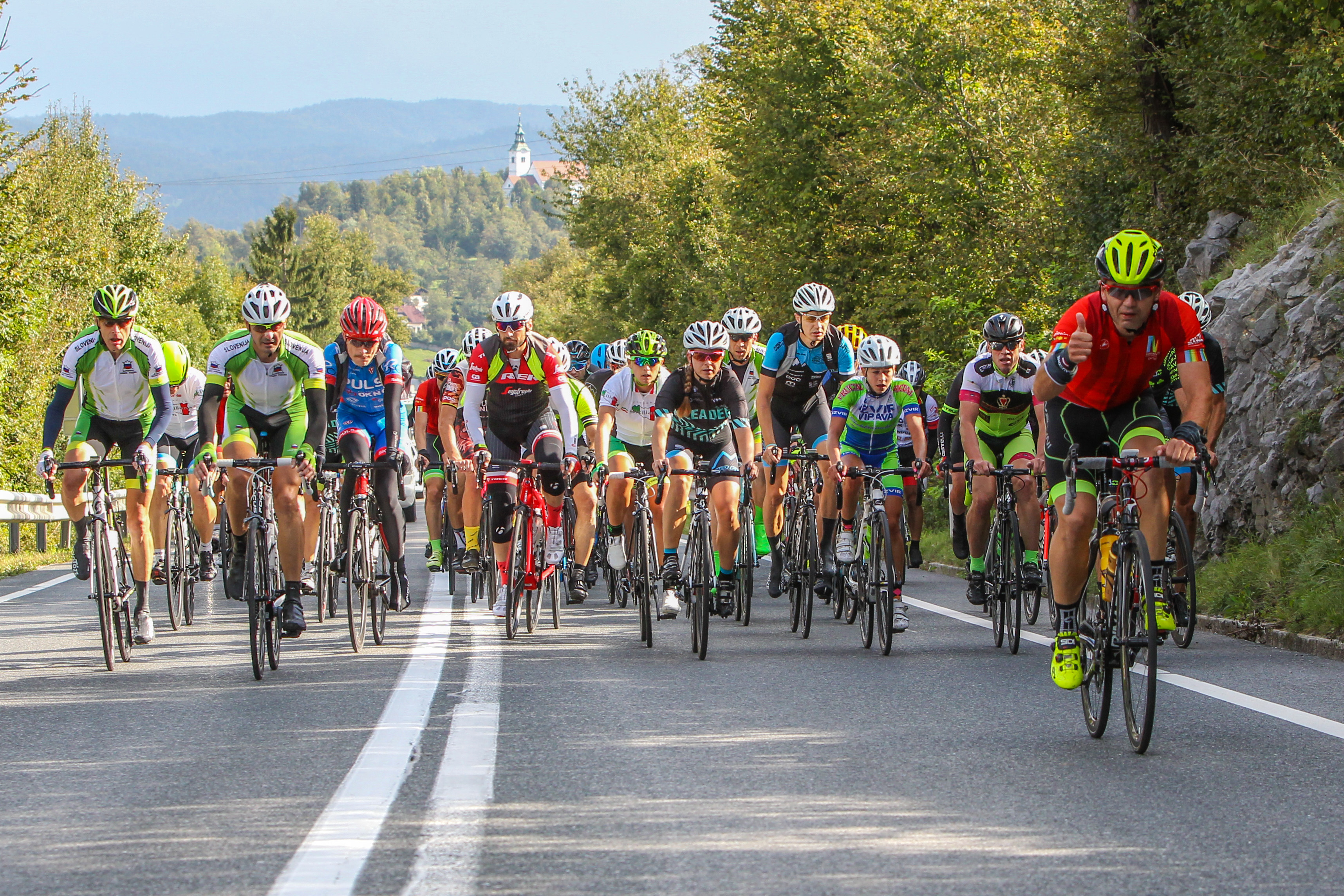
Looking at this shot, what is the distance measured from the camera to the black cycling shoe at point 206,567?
43.4 feet

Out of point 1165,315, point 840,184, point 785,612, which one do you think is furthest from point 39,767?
point 840,184

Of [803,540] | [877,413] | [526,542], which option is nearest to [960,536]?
[877,413]

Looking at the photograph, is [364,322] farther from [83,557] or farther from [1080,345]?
[1080,345]

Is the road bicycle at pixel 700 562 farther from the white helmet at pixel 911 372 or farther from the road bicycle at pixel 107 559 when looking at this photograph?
the white helmet at pixel 911 372

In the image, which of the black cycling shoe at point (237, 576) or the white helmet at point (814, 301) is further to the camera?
the white helmet at point (814, 301)

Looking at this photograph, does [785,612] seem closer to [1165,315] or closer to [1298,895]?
[1165,315]

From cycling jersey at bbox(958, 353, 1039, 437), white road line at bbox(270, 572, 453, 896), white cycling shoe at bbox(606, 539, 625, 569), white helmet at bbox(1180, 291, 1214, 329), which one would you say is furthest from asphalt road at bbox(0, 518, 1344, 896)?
white helmet at bbox(1180, 291, 1214, 329)

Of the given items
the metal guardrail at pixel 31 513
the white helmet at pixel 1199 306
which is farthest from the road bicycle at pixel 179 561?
the white helmet at pixel 1199 306

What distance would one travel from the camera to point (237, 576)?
38.3 feet

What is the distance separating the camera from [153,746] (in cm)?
673

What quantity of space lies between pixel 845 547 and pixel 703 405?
Result: 1395 mm

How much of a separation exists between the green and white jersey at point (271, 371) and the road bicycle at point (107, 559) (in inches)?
32.6

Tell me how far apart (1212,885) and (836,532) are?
6.94 m

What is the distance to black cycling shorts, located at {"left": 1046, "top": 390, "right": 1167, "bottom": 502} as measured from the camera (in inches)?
279
